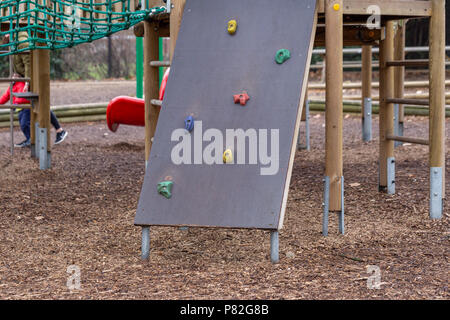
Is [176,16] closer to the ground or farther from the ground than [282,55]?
farther from the ground

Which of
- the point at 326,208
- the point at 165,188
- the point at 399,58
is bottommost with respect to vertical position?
the point at 326,208

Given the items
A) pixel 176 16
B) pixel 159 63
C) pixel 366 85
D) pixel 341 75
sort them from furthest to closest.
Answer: pixel 366 85 → pixel 159 63 → pixel 176 16 → pixel 341 75

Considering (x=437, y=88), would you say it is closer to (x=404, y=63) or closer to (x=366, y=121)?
(x=404, y=63)

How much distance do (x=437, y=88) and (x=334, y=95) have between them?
81 cm

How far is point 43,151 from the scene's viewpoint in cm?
637

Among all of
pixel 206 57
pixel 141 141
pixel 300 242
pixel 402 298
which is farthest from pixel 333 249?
pixel 141 141

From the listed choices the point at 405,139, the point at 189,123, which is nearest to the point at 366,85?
the point at 405,139

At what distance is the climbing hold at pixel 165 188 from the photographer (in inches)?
135

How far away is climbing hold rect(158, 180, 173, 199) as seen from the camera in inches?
135

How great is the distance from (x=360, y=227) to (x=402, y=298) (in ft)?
4.31

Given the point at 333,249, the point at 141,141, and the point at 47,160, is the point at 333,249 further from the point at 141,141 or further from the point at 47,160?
the point at 141,141

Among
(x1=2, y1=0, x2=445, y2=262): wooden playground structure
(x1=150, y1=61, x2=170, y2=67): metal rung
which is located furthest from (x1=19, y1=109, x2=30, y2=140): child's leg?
(x1=150, y1=61, x2=170, y2=67): metal rung

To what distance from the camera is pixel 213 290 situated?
2.93 metres

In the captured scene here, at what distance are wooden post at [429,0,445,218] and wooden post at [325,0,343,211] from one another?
74 cm
